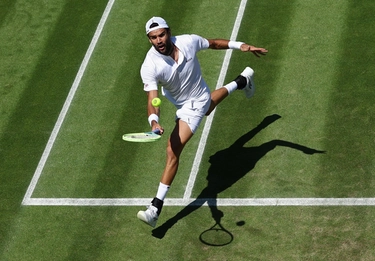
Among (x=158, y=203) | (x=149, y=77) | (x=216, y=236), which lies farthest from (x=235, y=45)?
(x=216, y=236)

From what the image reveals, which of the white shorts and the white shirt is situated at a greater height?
the white shirt

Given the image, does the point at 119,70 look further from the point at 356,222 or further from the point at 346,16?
the point at 356,222

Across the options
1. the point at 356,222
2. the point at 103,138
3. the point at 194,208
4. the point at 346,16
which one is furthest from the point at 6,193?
the point at 346,16

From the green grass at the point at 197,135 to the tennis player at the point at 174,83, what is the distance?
774 millimetres

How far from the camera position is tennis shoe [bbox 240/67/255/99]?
602 inches

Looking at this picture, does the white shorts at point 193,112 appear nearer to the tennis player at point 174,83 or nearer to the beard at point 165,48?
the tennis player at point 174,83

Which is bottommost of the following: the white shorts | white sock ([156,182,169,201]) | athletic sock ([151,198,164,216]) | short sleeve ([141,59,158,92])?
athletic sock ([151,198,164,216])

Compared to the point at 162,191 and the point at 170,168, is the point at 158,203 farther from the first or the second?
the point at 170,168

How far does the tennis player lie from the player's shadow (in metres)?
0.77

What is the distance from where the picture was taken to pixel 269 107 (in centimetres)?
1578

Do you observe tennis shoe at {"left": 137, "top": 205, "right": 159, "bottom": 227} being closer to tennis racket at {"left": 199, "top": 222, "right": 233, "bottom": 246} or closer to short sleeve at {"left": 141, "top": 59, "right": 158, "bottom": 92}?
tennis racket at {"left": 199, "top": 222, "right": 233, "bottom": 246}

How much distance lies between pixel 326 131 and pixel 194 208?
2.94 metres

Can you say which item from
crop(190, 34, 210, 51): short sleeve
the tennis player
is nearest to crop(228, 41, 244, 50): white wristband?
the tennis player

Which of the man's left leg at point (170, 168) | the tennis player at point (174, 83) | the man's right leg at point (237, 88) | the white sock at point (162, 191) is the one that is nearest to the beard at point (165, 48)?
the tennis player at point (174, 83)
